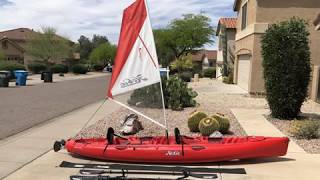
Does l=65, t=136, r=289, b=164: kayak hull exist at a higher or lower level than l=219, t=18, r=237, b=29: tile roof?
lower

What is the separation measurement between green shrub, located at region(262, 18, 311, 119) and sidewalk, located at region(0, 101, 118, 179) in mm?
5583

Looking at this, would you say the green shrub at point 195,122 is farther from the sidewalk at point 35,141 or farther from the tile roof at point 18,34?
the tile roof at point 18,34

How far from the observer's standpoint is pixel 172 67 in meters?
49.9

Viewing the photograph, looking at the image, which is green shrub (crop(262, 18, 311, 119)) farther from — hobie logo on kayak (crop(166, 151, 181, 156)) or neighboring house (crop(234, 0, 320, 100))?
neighboring house (crop(234, 0, 320, 100))

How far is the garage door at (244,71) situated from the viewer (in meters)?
25.2

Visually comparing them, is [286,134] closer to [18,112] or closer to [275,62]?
[275,62]

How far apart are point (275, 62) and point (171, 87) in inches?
170

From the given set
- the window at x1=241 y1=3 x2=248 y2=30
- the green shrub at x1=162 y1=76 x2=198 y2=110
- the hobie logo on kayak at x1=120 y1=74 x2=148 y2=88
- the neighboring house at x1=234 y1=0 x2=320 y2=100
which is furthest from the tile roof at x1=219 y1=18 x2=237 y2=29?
the hobie logo on kayak at x1=120 y1=74 x2=148 y2=88

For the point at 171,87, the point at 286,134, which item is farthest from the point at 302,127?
the point at 171,87

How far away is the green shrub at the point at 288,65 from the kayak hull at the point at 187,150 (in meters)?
5.77

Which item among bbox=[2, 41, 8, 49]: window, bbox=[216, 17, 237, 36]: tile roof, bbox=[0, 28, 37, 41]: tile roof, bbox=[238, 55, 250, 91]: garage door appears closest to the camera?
bbox=[238, 55, 250, 91]: garage door

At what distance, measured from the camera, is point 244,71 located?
2658cm

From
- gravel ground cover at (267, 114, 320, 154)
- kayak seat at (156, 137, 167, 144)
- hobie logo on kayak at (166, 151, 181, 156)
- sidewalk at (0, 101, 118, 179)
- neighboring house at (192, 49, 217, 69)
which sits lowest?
sidewalk at (0, 101, 118, 179)

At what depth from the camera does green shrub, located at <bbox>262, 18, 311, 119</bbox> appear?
13.5 metres
